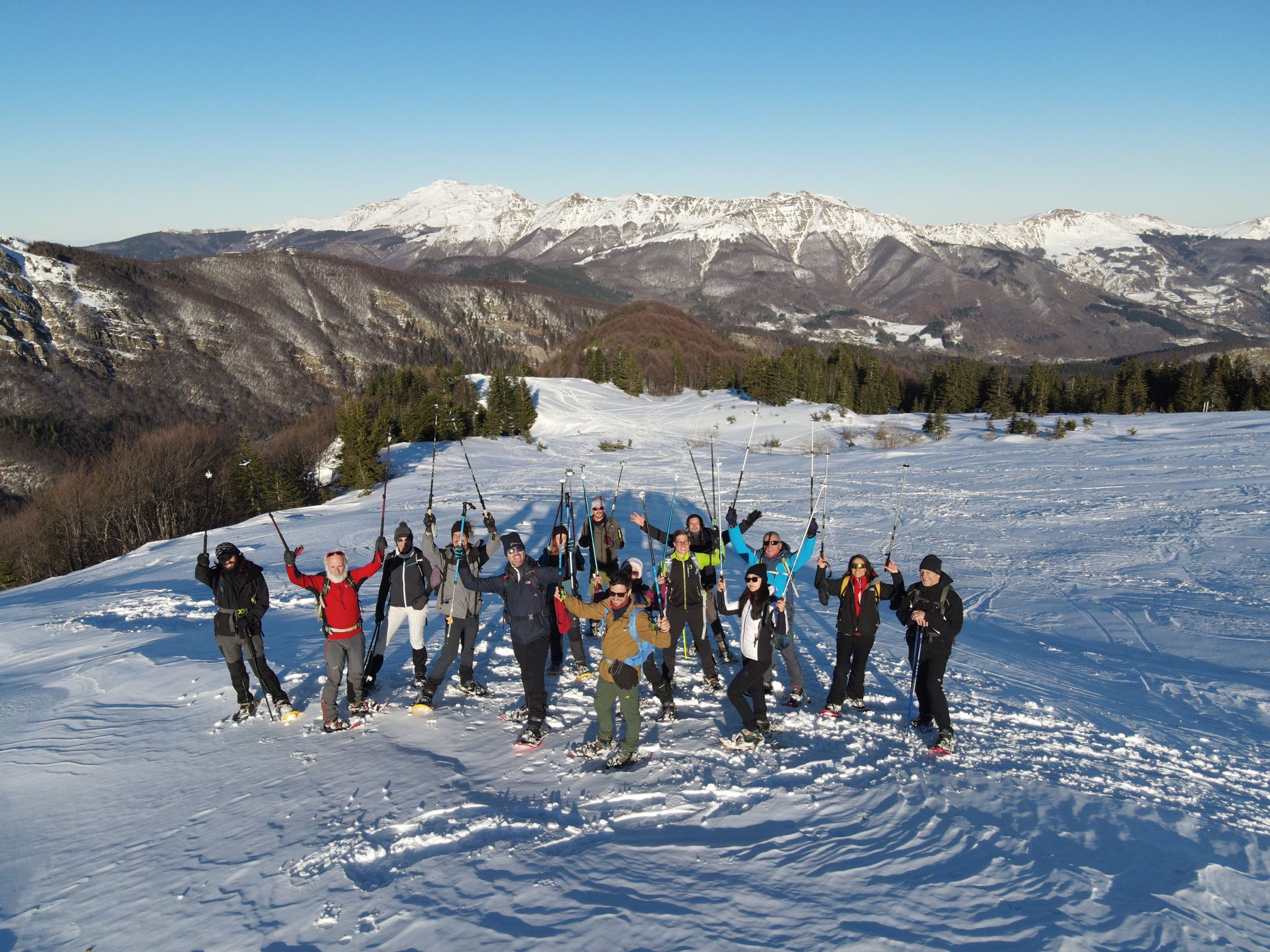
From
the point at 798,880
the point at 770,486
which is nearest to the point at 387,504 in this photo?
the point at 770,486

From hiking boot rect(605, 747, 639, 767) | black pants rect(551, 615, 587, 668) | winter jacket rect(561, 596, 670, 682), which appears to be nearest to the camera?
winter jacket rect(561, 596, 670, 682)

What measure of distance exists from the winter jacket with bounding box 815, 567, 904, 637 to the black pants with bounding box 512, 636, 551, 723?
2.90 m

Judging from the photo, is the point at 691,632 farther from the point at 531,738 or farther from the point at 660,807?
the point at 660,807

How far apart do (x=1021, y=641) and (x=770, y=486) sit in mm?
16769

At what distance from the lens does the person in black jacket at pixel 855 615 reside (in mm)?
6730

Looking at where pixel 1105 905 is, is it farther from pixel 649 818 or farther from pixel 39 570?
pixel 39 570

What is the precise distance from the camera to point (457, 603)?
7.27m

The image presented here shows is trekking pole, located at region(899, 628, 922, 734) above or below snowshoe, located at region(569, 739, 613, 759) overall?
above

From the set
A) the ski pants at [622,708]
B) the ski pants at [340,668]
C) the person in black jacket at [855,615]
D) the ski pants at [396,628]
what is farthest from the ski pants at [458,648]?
the person in black jacket at [855,615]

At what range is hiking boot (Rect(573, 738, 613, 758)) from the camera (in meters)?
6.29

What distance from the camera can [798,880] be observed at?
14.8 feet

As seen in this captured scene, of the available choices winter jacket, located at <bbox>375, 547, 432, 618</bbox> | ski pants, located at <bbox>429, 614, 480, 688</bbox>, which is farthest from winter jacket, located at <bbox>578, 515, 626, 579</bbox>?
winter jacket, located at <bbox>375, 547, 432, 618</bbox>

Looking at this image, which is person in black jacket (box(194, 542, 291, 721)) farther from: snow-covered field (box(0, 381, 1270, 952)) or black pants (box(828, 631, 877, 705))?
black pants (box(828, 631, 877, 705))

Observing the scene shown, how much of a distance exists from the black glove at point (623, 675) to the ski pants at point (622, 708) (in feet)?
0.20
